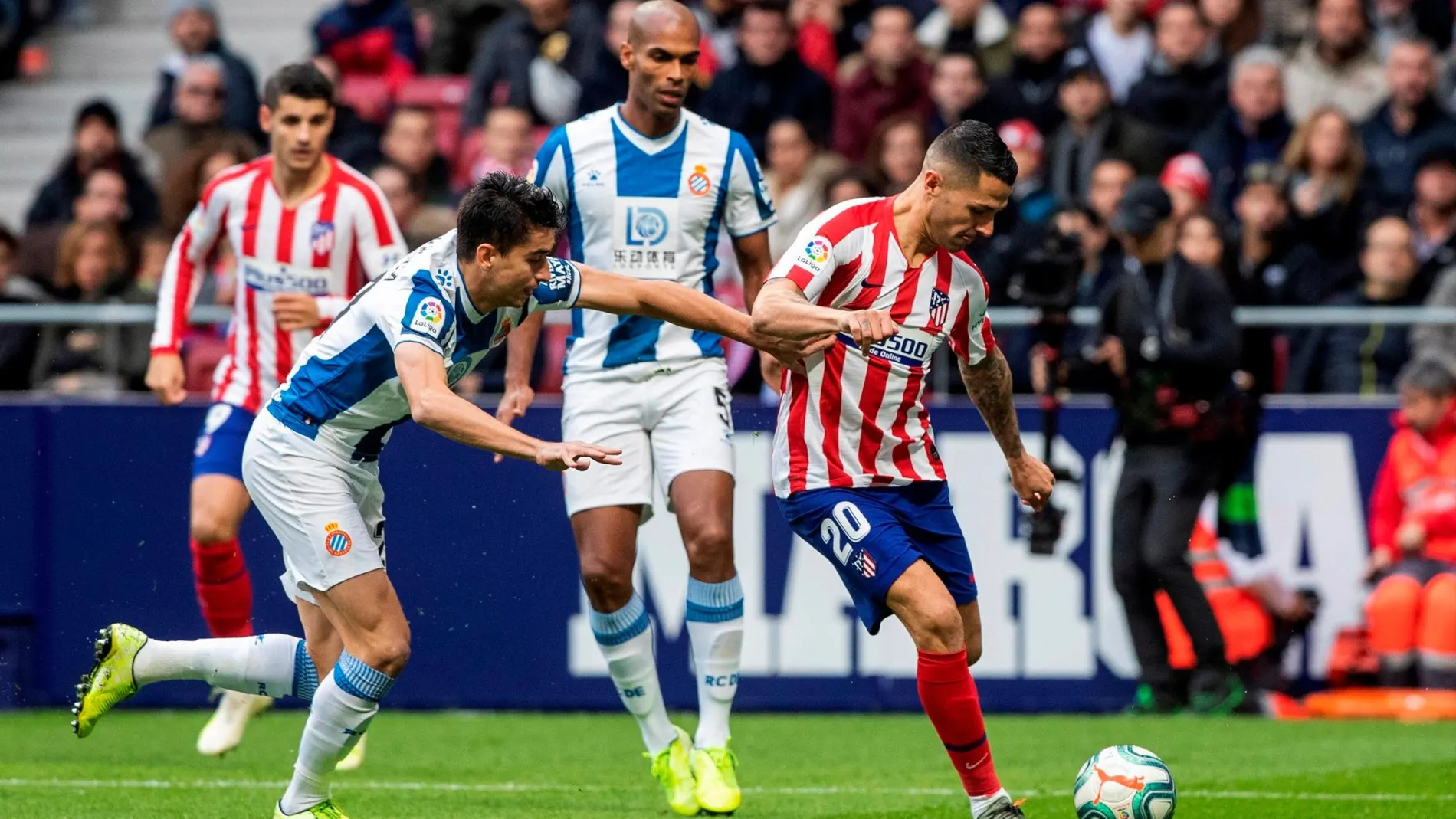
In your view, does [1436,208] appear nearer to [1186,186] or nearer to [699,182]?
[1186,186]

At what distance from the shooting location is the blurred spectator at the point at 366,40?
16422mm

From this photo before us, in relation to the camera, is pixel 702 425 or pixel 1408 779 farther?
pixel 1408 779

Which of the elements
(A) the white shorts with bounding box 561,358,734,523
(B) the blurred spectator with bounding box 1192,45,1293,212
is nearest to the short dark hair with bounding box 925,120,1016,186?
(A) the white shorts with bounding box 561,358,734,523

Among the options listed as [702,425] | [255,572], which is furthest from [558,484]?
[702,425]

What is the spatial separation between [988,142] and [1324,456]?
17.9 ft

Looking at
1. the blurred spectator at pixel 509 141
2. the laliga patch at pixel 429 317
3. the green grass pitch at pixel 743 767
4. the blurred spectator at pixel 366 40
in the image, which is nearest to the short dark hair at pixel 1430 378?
the green grass pitch at pixel 743 767

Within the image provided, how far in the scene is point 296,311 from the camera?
905cm

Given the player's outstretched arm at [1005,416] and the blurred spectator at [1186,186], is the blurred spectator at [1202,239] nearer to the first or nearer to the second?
the blurred spectator at [1186,186]

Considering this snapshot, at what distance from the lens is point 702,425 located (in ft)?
26.2

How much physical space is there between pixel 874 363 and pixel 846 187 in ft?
17.3

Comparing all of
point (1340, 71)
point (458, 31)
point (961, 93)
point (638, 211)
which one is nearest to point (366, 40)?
point (458, 31)

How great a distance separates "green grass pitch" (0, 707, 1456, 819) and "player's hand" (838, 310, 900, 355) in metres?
2.05

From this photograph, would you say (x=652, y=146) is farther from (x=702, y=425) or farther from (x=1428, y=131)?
(x=1428, y=131)

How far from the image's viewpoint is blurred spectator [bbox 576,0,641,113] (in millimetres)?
14219
